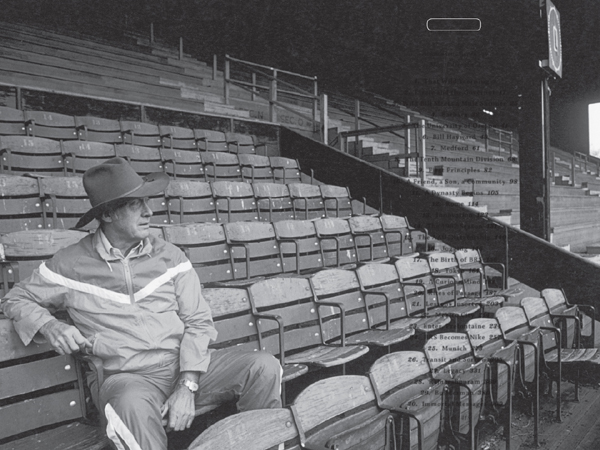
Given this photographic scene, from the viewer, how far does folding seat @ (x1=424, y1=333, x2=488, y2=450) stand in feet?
6.89

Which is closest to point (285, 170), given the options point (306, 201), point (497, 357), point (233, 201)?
point (306, 201)

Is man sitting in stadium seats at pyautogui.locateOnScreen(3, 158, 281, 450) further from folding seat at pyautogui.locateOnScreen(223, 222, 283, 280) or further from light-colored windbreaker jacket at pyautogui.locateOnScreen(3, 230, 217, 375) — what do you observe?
folding seat at pyautogui.locateOnScreen(223, 222, 283, 280)

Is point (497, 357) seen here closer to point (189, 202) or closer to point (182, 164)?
point (189, 202)

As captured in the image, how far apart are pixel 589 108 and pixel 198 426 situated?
1370 cm

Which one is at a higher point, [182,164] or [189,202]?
[182,164]

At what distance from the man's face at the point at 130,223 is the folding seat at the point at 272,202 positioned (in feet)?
8.56

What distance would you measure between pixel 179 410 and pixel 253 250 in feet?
6.45

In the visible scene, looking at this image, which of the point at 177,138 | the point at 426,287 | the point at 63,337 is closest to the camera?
the point at 63,337

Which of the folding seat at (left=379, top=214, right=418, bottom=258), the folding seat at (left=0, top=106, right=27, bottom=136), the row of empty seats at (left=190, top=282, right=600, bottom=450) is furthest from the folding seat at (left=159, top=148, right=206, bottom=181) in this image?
the row of empty seats at (left=190, top=282, right=600, bottom=450)

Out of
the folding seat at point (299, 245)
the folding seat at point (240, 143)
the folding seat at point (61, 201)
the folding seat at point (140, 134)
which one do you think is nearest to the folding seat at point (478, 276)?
the folding seat at point (299, 245)

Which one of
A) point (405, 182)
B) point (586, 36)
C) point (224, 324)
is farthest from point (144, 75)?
point (586, 36)

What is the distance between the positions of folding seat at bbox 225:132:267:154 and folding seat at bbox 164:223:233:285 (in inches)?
94.7

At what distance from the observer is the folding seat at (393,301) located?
3096 millimetres

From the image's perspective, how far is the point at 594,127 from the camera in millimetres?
13156
